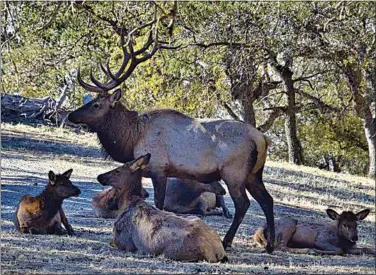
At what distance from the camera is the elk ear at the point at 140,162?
10781 mm

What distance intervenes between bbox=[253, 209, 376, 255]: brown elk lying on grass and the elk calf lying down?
200 centimetres

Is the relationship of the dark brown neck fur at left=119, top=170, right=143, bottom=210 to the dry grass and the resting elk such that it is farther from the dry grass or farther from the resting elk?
the dry grass

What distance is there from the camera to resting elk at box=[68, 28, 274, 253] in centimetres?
1066

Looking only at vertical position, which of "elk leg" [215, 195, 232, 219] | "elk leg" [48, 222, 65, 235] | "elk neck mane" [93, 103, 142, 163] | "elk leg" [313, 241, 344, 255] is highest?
"elk neck mane" [93, 103, 142, 163]

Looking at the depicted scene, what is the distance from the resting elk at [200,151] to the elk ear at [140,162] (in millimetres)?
107

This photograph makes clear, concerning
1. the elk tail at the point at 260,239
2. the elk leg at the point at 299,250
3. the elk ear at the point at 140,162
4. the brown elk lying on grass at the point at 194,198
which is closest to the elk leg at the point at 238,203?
the elk tail at the point at 260,239

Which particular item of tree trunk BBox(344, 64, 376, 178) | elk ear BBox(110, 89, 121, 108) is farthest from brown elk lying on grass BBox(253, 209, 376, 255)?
tree trunk BBox(344, 64, 376, 178)

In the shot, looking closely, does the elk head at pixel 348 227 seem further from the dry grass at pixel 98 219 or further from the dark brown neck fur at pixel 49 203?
the dark brown neck fur at pixel 49 203

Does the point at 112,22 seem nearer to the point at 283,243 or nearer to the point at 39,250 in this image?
the point at 283,243

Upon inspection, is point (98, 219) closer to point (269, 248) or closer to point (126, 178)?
point (126, 178)

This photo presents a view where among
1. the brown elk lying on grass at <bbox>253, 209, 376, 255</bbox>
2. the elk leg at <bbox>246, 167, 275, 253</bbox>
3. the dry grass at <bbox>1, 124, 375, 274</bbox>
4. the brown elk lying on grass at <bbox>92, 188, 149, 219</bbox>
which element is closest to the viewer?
the dry grass at <bbox>1, 124, 375, 274</bbox>

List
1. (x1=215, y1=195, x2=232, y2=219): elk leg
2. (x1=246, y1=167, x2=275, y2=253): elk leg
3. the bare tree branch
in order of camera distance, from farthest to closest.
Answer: the bare tree branch
(x1=215, y1=195, x2=232, y2=219): elk leg
(x1=246, y1=167, x2=275, y2=253): elk leg

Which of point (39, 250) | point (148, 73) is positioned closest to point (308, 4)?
point (148, 73)

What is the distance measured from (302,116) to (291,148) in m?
4.92
